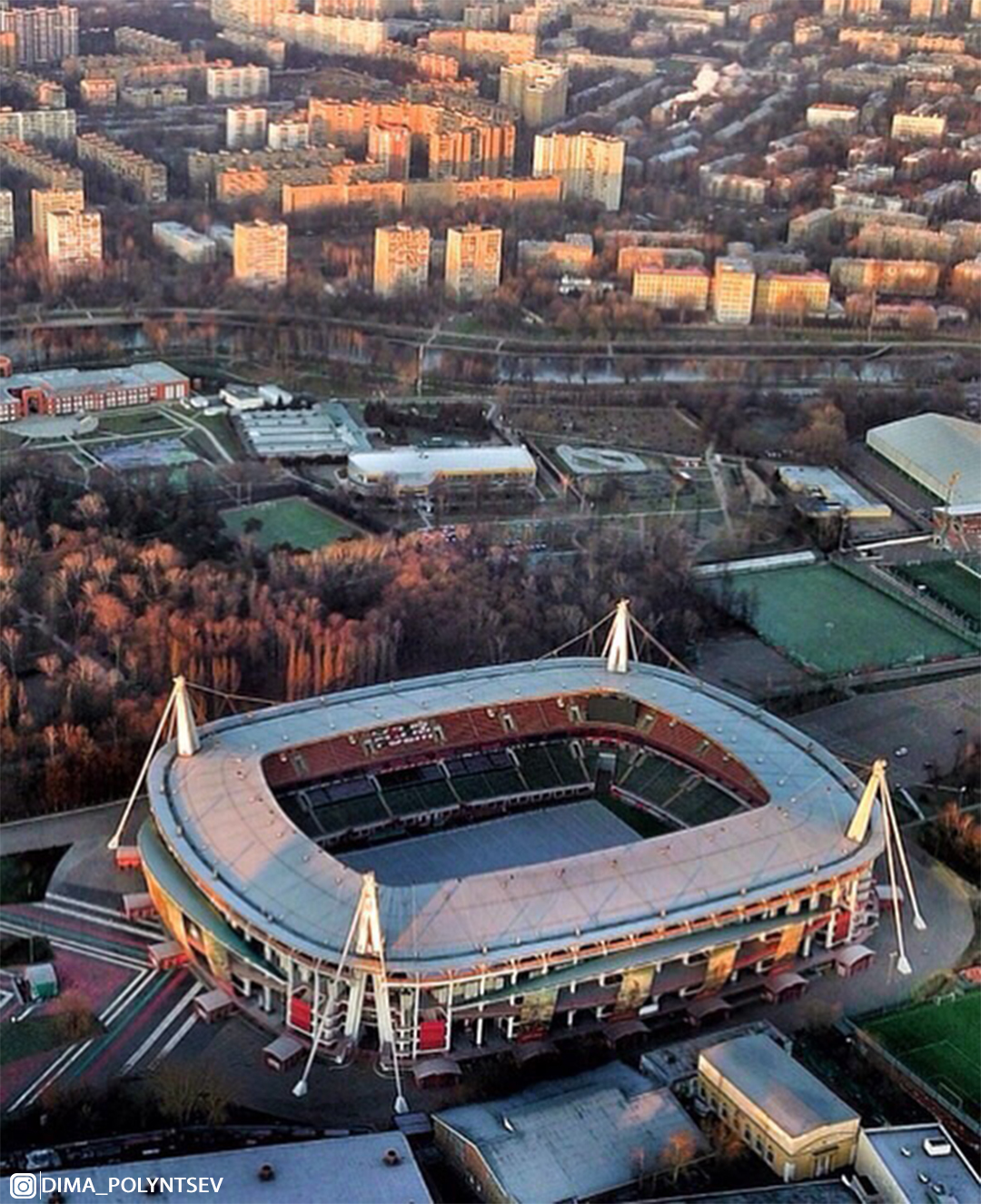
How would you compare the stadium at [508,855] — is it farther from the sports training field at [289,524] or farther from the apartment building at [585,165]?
the apartment building at [585,165]

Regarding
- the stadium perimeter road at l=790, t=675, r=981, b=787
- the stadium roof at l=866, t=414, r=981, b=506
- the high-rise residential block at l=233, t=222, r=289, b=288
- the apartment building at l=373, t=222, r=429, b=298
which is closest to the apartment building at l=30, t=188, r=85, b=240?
the high-rise residential block at l=233, t=222, r=289, b=288

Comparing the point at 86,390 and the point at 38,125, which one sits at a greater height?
the point at 38,125

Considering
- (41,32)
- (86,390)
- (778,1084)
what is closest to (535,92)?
(41,32)

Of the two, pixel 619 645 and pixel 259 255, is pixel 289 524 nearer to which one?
pixel 619 645

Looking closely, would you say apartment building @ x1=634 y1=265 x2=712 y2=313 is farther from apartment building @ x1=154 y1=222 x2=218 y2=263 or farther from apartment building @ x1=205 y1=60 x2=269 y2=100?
apartment building @ x1=205 y1=60 x2=269 y2=100

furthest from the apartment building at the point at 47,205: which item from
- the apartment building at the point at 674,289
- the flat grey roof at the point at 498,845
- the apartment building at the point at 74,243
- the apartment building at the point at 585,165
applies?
the flat grey roof at the point at 498,845

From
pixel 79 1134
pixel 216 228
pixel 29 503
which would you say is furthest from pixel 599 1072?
pixel 216 228

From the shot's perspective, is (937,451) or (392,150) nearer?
(937,451)
